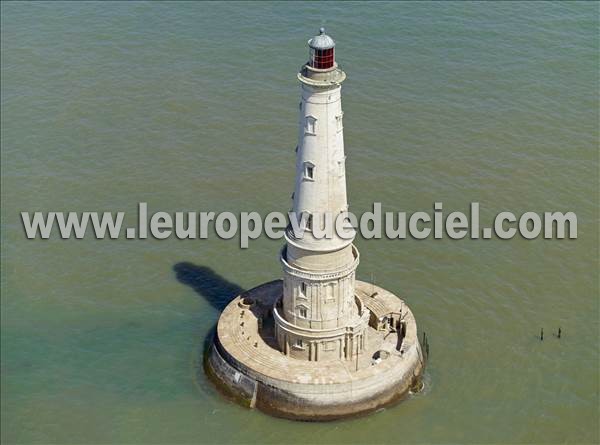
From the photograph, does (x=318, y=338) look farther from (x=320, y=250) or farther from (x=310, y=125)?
(x=310, y=125)

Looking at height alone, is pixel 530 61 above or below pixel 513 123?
above

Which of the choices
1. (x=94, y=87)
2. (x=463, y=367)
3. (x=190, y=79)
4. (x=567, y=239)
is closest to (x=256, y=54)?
(x=190, y=79)

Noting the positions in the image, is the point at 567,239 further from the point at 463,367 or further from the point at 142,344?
the point at 142,344

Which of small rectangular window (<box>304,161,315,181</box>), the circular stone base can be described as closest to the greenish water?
the circular stone base

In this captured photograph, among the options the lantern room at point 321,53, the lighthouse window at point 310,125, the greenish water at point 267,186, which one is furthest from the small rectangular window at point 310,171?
the greenish water at point 267,186

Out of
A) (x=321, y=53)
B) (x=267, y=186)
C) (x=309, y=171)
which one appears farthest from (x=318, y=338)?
(x=267, y=186)
